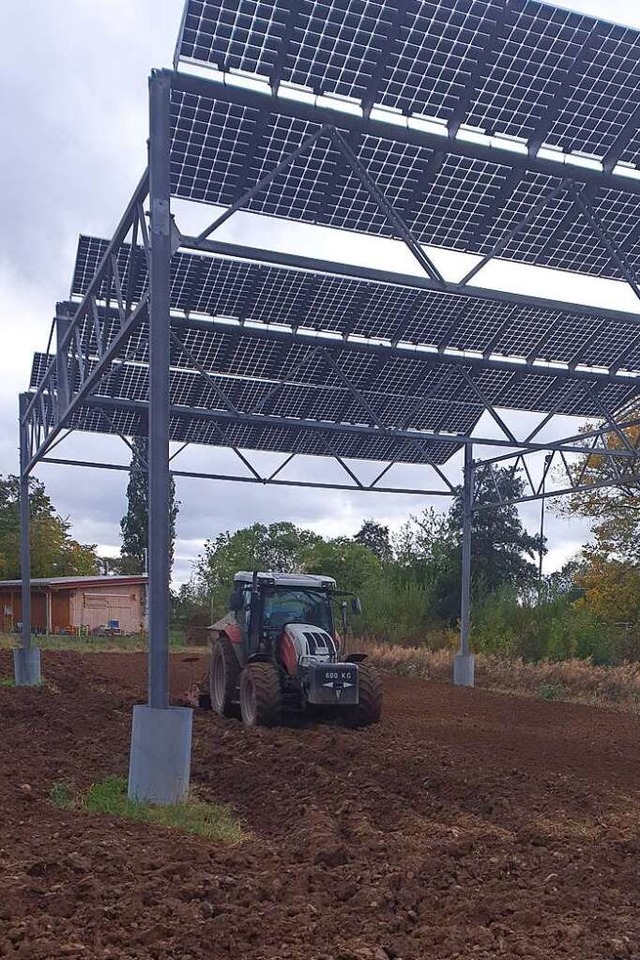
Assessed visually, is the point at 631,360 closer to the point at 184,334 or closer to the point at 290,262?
the point at 184,334

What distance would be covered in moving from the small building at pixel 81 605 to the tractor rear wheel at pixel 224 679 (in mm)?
26306

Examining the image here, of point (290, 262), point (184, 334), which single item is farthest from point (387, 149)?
point (184, 334)

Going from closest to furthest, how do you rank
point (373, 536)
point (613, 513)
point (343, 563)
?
1. point (613, 513)
2. point (343, 563)
3. point (373, 536)

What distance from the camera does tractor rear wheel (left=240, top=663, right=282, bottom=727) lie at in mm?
11445

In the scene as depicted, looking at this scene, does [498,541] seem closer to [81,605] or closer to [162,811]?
[81,605]

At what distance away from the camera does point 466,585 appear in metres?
19.8

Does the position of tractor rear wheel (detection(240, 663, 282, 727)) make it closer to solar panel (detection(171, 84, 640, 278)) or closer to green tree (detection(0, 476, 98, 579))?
solar panel (detection(171, 84, 640, 278))

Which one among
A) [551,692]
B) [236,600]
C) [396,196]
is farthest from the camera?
[551,692]

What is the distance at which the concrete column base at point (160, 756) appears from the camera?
757cm

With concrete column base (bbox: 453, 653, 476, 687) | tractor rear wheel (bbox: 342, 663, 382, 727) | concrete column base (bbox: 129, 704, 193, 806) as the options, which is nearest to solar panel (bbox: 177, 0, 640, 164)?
concrete column base (bbox: 129, 704, 193, 806)

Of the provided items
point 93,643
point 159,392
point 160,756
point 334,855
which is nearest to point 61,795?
point 160,756

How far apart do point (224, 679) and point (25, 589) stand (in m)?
5.93

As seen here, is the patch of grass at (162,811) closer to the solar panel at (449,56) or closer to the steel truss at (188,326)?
the steel truss at (188,326)

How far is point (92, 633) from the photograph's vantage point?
4034cm
